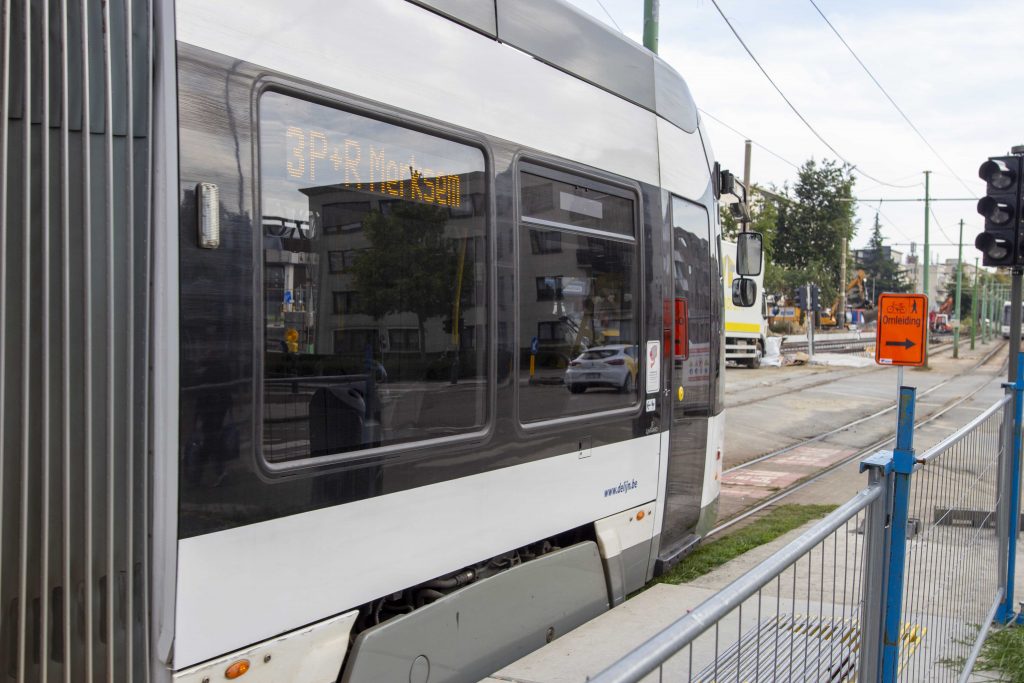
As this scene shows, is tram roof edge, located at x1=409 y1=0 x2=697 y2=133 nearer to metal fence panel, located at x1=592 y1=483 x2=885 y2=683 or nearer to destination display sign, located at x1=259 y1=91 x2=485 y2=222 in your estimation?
destination display sign, located at x1=259 y1=91 x2=485 y2=222

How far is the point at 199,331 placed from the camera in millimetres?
2836

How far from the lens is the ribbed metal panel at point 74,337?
241cm

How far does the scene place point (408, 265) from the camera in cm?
370

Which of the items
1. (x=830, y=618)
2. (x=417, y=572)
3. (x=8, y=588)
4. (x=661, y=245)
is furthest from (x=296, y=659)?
(x=661, y=245)

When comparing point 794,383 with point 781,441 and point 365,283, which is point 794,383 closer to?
point 781,441

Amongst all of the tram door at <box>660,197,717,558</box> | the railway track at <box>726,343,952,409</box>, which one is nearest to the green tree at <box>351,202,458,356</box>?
the tram door at <box>660,197,717,558</box>

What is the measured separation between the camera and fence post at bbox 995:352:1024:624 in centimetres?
529

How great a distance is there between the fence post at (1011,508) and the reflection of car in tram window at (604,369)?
2.17 metres

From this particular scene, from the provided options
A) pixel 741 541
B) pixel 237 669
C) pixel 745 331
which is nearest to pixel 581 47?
pixel 237 669

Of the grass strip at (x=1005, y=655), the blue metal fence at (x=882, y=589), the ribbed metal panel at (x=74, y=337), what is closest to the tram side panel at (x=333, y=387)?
the ribbed metal panel at (x=74, y=337)

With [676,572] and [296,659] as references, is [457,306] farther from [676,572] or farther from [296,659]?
[676,572]

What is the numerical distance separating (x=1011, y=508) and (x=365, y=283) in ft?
13.6

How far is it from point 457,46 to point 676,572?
168 inches

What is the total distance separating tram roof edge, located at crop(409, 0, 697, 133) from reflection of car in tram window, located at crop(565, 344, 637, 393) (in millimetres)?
1432
